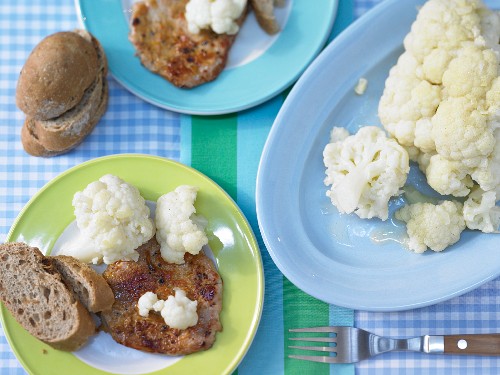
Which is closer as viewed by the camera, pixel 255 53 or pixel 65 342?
pixel 65 342

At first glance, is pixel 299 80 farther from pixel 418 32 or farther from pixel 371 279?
pixel 371 279

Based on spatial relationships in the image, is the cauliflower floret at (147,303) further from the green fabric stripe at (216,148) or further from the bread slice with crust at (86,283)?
the green fabric stripe at (216,148)

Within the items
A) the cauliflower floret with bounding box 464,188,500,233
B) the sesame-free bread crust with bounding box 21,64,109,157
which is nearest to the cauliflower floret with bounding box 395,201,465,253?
the cauliflower floret with bounding box 464,188,500,233

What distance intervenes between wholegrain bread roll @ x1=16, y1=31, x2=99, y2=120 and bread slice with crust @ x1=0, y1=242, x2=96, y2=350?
458 mm

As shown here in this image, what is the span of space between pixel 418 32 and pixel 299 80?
40 cm

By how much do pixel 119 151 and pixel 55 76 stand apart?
35cm

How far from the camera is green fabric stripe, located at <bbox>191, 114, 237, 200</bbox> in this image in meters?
2.47

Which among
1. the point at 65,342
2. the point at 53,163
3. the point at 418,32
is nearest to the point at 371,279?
the point at 418,32

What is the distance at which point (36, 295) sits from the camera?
7.45ft

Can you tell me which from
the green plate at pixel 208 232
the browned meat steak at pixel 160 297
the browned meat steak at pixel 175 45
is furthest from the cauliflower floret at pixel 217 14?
the browned meat steak at pixel 160 297

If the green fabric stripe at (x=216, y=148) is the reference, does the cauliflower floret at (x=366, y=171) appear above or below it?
above

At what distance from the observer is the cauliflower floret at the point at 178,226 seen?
7.45ft

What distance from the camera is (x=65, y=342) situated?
7.30 feet

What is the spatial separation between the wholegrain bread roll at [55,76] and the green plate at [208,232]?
0.22 m
